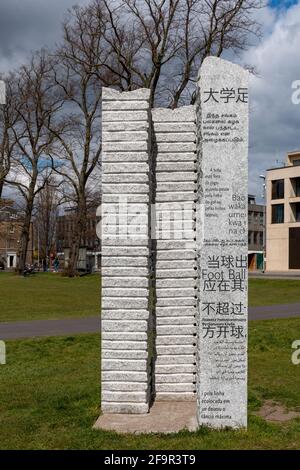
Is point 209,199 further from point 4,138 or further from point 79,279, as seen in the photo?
point 4,138

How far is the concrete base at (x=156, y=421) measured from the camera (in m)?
6.87

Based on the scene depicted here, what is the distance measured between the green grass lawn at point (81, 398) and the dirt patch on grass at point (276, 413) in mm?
138

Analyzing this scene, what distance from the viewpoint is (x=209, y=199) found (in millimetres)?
6824

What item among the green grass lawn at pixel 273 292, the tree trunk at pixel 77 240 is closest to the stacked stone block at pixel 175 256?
the green grass lawn at pixel 273 292

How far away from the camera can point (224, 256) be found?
268 inches

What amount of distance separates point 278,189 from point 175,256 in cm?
6461

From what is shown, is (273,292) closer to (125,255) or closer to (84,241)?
(125,255)

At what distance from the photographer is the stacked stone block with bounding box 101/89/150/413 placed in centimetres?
765

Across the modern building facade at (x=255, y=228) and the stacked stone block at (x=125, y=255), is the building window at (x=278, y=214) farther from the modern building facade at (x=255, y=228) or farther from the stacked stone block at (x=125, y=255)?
the stacked stone block at (x=125, y=255)

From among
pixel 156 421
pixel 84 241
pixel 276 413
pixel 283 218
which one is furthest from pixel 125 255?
pixel 283 218

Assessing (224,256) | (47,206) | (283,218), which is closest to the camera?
(224,256)

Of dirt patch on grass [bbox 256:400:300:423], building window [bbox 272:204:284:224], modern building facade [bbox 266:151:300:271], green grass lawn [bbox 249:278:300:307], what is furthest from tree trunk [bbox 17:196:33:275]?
dirt patch on grass [bbox 256:400:300:423]
